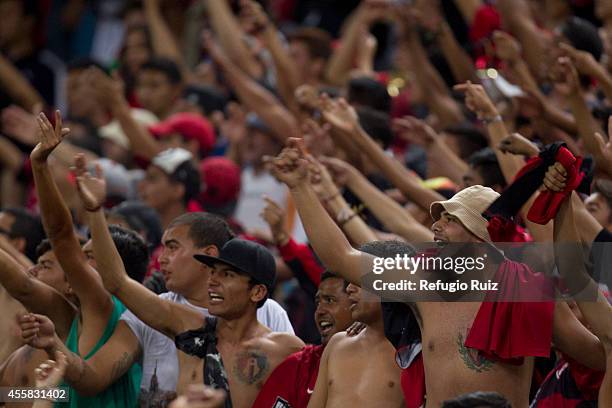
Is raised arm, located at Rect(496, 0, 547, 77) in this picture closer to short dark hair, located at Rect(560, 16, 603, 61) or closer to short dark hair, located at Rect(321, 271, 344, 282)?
short dark hair, located at Rect(560, 16, 603, 61)

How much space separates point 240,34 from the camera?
12.0 metres

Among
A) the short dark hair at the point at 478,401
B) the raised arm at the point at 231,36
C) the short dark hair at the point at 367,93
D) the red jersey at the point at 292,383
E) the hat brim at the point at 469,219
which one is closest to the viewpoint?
the short dark hair at the point at 478,401

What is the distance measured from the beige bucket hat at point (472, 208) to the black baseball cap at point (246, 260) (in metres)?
0.99

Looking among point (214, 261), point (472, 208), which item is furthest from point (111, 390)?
point (472, 208)

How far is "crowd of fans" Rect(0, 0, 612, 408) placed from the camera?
234 inches

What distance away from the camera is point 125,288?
6742 millimetres

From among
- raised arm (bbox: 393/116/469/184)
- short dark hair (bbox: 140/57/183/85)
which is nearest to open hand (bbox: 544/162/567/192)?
raised arm (bbox: 393/116/469/184)

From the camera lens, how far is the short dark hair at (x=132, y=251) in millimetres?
7348

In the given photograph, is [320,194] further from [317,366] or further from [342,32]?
[342,32]

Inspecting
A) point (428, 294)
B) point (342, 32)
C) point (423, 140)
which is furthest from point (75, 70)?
point (428, 294)

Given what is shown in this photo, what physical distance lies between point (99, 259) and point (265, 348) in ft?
2.94

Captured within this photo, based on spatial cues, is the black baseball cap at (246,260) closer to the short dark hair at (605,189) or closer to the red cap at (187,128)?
the short dark hair at (605,189)

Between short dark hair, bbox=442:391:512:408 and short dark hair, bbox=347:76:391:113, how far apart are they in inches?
186

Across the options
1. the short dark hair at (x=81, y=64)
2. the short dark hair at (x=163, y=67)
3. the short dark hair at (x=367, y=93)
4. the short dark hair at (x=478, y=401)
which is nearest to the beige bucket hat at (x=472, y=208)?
the short dark hair at (x=478, y=401)
